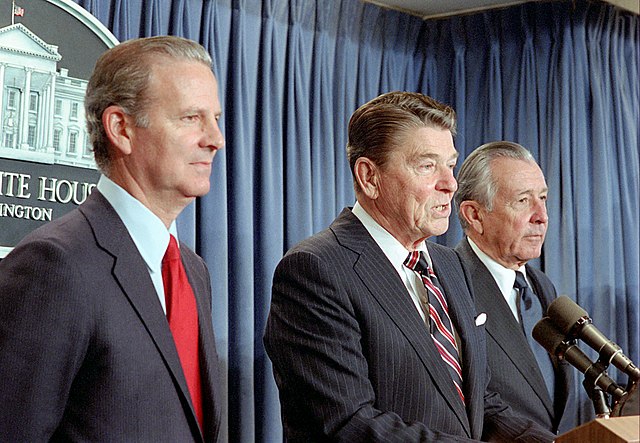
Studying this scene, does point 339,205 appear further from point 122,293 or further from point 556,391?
point 122,293

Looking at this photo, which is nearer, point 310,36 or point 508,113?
point 310,36

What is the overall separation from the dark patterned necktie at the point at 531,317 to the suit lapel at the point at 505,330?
0.36 feet

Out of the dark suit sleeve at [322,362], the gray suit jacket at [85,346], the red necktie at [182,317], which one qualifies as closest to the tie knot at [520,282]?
the dark suit sleeve at [322,362]

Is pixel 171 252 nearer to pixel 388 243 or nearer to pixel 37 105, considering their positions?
pixel 388 243

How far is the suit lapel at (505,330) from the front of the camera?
9.11 ft

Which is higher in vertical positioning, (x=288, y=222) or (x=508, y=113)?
(x=508, y=113)

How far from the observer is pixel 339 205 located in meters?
3.69

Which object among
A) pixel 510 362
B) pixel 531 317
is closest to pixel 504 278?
pixel 531 317

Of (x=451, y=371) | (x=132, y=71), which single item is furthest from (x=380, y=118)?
(x=132, y=71)

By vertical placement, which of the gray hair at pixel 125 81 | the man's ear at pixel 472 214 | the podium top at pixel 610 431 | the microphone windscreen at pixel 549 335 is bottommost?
the podium top at pixel 610 431

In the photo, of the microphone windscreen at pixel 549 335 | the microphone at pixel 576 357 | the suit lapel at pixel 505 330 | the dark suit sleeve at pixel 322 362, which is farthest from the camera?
the suit lapel at pixel 505 330

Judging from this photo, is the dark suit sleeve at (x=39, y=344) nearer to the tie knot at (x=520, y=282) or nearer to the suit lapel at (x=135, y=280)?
the suit lapel at (x=135, y=280)

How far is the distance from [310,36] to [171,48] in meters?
1.93

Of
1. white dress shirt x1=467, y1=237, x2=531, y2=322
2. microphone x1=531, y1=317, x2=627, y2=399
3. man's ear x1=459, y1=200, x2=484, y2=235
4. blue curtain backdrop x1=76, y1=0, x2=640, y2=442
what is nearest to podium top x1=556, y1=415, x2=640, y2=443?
microphone x1=531, y1=317, x2=627, y2=399
